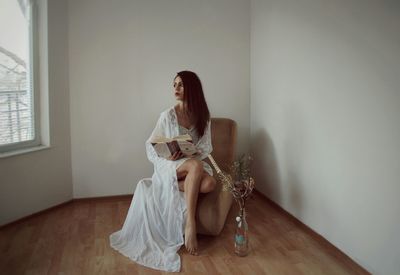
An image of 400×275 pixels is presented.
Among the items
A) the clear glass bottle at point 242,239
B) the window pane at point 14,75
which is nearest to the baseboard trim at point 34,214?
the window pane at point 14,75

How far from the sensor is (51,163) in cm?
306

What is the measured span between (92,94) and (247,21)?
189 centimetres

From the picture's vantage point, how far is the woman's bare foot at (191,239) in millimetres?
2271

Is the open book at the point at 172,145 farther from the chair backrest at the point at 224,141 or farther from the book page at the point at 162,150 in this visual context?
the chair backrest at the point at 224,141

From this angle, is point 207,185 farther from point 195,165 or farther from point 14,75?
point 14,75

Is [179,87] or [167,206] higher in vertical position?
[179,87]

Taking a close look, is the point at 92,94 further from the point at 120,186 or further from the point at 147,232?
the point at 147,232

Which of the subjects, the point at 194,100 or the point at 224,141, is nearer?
the point at 194,100

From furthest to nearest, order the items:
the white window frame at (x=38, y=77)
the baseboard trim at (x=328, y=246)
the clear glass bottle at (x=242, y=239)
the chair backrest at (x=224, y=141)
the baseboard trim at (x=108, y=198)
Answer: the baseboard trim at (x=108, y=198), the chair backrest at (x=224, y=141), the white window frame at (x=38, y=77), the clear glass bottle at (x=242, y=239), the baseboard trim at (x=328, y=246)

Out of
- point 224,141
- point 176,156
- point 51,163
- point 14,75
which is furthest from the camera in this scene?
point 224,141

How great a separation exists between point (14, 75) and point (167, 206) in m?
1.79

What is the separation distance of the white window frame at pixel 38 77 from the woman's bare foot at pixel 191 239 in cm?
164

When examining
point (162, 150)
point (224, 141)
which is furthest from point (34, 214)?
point (224, 141)

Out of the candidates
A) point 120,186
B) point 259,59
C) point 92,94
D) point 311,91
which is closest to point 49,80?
point 92,94
